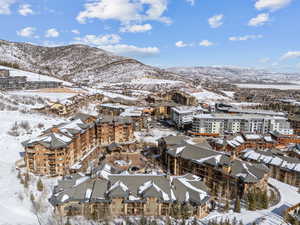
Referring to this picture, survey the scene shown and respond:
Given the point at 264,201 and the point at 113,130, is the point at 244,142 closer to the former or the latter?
the point at 264,201

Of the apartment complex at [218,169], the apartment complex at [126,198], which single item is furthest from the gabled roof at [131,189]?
the apartment complex at [218,169]

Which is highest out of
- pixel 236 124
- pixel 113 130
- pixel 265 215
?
pixel 113 130

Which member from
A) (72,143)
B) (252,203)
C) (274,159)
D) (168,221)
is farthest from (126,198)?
(274,159)

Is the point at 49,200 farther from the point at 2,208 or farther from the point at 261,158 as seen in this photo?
the point at 261,158

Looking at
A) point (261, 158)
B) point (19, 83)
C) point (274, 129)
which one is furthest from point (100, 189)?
point (19, 83)

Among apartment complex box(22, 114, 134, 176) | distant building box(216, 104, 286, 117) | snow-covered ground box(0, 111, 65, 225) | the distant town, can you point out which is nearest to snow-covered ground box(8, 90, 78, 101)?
the distant town

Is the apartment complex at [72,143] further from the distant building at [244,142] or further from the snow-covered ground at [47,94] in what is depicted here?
the snow-covered ground at [47,94]
